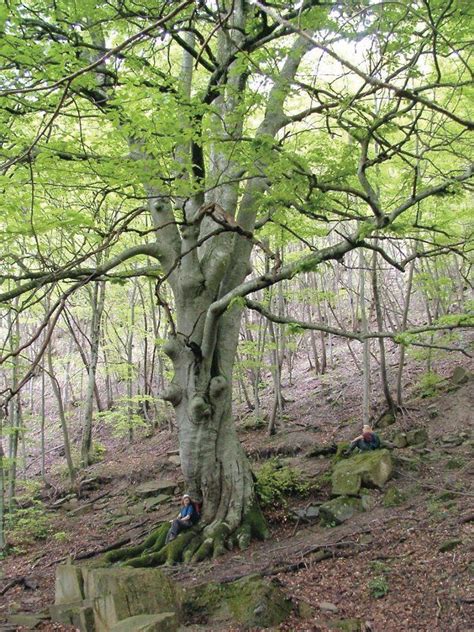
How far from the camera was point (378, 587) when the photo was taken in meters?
5.46

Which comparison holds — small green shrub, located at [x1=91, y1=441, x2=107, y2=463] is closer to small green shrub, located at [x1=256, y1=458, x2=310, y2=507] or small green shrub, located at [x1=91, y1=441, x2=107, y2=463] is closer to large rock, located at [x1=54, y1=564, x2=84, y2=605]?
small green shrub, located at [x1=256, y1=458, x2=310, y2=507]

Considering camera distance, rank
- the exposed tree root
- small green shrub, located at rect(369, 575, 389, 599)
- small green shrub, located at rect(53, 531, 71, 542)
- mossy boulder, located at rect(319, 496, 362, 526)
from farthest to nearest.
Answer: small green shrub, located at rect(53, 531, 71, 542) < mossy boulder, located at rect(319, 496, 362, 526) < the exposed tree root < small green shrub, located at rect(369, 575, 389, 599)

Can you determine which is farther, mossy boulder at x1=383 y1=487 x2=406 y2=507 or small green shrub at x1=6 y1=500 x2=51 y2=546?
small green shrub at x1=6 y1=500 x2=51 y2=546

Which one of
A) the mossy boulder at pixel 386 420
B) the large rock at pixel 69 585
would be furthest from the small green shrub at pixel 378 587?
the mossy boulder at pixel 386 420

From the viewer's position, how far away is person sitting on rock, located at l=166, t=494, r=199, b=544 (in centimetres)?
787

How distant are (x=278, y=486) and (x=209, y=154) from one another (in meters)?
6.43

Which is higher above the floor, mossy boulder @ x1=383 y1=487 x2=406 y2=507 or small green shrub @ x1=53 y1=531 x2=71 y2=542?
mossy boulder @ x1=383 y1=487 x2=406 y2=507

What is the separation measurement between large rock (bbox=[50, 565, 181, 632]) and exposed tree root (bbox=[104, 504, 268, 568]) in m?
1.61

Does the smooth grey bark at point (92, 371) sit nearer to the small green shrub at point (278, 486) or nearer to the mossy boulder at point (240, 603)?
the small green shrub at point (278, 486)

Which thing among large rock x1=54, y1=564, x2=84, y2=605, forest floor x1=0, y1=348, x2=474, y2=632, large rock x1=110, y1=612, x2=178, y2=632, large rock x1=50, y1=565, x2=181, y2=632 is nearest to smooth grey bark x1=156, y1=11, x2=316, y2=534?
forest floor x1=0, y1=348, x2=474, y2=632

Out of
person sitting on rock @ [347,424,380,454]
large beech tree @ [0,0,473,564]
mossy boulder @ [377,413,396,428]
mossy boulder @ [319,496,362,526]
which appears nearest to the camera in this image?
large beech tree @ [0,0,473,564]

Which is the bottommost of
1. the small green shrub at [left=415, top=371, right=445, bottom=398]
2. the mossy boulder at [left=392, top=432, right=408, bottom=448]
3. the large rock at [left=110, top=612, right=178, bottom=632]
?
the large rock at [left=110, top=612, right=178, bottom=632]

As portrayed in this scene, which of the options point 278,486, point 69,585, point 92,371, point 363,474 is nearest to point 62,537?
point 69,585

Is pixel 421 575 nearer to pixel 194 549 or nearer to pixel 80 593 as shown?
pixel 194 549
